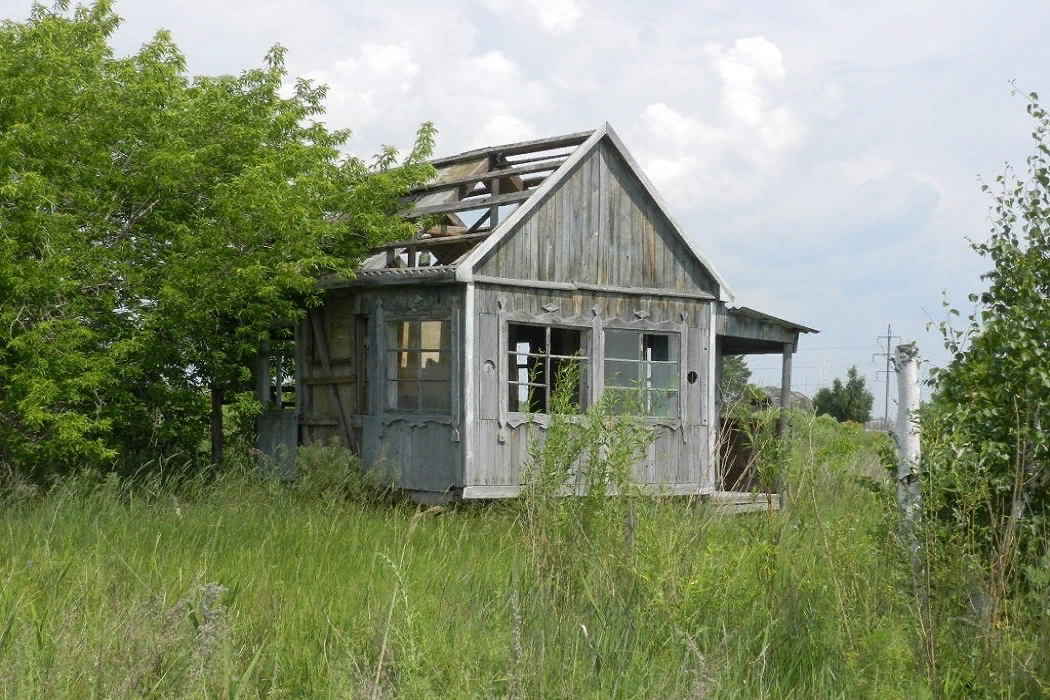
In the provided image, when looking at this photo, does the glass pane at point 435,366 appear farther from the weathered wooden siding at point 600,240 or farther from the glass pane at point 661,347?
the glass pane at point 661,347

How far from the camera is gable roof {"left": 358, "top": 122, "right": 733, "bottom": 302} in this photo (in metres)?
13.9

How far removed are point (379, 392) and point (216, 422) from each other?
2.74m

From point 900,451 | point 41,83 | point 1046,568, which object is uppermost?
point 41,83

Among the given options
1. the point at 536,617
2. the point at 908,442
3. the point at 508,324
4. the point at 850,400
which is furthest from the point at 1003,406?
the point at 850,400

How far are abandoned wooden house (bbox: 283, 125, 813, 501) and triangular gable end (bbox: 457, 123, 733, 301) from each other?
18 mm

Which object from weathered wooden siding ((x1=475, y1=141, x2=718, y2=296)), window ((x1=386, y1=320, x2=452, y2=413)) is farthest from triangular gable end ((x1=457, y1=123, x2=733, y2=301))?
window ((x1=386, y1=320, x2=452, y2=413))

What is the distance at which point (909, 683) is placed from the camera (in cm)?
521

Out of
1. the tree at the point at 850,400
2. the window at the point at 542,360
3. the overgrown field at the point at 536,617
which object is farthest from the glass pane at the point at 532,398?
the tree at the point at 850,400

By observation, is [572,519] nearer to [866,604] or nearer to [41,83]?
[866,604]

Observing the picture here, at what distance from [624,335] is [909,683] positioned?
942 centimetres

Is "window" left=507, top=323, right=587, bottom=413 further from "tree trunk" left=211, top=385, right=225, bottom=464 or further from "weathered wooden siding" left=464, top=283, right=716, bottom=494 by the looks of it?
"tree trunk" left=211, top=385, right=225, bottom=464

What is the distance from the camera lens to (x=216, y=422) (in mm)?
15531

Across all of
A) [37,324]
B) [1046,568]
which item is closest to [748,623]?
[1046,568]

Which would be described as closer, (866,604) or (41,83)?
(866,604)
